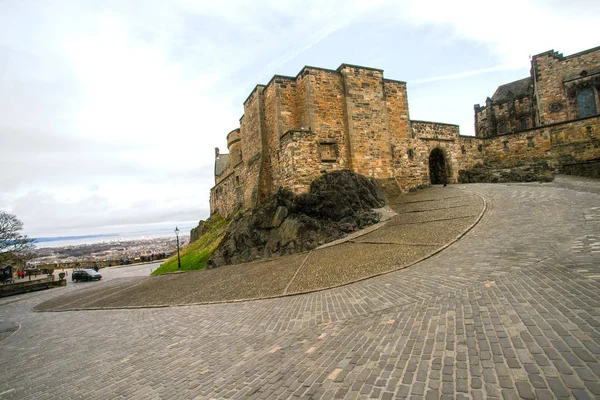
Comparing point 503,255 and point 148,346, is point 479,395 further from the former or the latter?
point 148,346

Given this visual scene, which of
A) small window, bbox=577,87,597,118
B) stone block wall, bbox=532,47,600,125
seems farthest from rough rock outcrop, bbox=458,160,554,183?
small window, bbox=577,87,597,118

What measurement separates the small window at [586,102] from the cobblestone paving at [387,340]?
26.3 meters

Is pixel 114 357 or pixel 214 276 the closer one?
pixel 114 357

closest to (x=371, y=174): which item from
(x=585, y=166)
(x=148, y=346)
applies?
(x=585, y=166)

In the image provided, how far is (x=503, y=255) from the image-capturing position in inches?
275

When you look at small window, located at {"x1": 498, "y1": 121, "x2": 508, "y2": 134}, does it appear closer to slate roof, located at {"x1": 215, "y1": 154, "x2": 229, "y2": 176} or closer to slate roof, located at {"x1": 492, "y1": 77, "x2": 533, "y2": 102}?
slate roof, located at {"x1": 492, "y1": 77, "x2": 533, "y2": 102}

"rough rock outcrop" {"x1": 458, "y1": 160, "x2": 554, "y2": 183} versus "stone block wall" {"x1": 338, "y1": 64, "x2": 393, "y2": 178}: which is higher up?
"stone block wall" {"x1": 338, "y1": 64, "x2": 393, "y2": 178}

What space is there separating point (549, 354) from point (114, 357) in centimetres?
712

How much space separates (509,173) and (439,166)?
15.4 ft

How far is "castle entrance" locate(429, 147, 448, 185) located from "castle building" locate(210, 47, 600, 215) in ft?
0.26

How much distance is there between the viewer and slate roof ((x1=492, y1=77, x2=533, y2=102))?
36219mm

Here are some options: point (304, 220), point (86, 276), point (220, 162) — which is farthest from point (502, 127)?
point (86, 276)

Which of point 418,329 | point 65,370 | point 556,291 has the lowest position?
point 65,370

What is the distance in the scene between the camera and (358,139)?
59.0 feet
